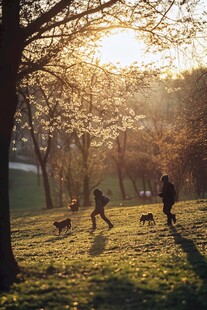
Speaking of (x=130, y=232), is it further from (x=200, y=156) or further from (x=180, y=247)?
(x=200, y=156)

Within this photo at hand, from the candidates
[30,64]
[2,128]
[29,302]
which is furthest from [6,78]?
[29,302]

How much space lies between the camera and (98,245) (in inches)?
776

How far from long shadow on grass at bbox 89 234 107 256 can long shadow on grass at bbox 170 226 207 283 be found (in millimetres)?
2940

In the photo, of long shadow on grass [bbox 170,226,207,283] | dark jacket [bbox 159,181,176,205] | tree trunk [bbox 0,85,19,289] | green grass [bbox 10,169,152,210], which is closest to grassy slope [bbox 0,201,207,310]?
long shadow on grass [bbox 170,226,207,283]

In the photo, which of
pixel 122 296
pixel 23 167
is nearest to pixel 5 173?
pixel 122 296

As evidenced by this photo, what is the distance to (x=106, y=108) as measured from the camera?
2145 centimetres

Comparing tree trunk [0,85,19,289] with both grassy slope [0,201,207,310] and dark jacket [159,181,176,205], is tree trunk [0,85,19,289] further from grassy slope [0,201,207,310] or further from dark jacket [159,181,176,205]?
dark jacket [159,181,176,205]

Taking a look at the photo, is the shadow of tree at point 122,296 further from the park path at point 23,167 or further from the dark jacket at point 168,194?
the park path at point 23,167

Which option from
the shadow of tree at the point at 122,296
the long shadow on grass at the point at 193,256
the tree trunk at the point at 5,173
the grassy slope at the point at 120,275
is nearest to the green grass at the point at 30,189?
the grassy slope at the point at 120,275

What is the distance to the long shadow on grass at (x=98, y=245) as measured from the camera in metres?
17.9

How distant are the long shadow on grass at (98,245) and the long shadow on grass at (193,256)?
294 centimetres

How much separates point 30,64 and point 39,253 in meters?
7.57

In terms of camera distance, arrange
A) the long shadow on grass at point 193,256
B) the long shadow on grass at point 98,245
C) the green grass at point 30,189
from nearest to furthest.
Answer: the long shadow on grass at point 193,256 → the long shadow on grass at point 98,245 → the green grass at point 30,189

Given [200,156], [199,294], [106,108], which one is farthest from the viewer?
[200,156]
